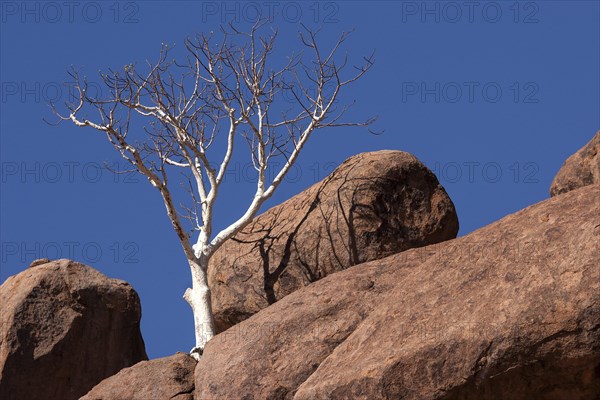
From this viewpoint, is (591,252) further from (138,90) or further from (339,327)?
(138,90)

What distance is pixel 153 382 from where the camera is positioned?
55.5ft

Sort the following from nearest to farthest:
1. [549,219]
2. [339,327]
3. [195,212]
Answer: [549,219]
[339,327]
[195,212]

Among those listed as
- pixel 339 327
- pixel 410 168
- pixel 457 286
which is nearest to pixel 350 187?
pixel 410 168

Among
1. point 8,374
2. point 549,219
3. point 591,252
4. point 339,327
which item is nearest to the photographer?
point 591,252

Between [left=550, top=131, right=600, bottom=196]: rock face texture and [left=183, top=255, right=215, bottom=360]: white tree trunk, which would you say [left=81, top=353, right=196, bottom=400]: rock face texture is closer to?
[left=183, top=255, right=215, bottom=360]: white tree trunk

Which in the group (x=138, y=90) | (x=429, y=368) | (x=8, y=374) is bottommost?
(x=429, y=368)

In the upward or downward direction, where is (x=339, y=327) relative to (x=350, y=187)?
downward

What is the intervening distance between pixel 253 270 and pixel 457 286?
6236 mm

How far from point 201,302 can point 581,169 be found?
23.7ft

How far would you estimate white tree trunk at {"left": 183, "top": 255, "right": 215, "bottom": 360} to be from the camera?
64.0ft

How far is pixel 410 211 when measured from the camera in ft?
62.4

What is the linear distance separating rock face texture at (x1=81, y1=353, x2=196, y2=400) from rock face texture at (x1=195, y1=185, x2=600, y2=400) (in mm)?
660

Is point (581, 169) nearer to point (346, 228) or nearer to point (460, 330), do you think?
point (346, 228)

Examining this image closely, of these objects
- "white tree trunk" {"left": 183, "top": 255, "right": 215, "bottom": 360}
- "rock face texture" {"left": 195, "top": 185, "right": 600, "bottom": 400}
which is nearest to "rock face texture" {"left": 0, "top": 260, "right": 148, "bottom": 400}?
"white tree trunk" {"left": 183, "top": 255, "right": 215, "bottom": 360}
